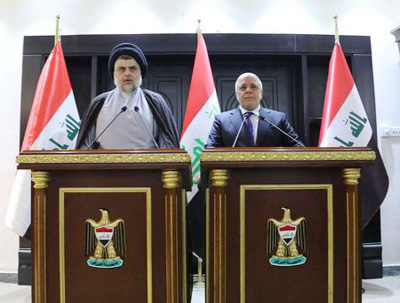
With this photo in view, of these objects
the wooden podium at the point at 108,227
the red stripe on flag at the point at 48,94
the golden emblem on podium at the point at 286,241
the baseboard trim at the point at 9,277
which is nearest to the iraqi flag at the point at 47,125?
the red stripe on flag at the point at 48,94

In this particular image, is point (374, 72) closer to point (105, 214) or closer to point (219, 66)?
point (219, 66)

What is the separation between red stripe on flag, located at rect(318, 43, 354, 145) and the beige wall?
0.45 meters

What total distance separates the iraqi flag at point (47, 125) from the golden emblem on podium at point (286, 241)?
6.27ft

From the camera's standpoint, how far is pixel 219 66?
347cm

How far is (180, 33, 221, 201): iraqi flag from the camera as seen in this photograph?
2889 millimetres

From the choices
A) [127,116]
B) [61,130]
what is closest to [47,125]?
[61,130]

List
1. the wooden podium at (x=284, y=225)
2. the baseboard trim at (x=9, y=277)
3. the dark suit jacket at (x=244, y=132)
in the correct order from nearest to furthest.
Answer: the wooden podium at (x=284, y=225) < the dark suit jacket at (x=244, y=132) < the baseboard trim at (x=9, y=277)

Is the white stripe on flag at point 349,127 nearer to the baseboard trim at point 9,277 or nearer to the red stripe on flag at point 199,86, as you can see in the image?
the red stripe on flag at point 199,86

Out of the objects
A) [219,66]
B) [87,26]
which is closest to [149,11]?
[87,26]

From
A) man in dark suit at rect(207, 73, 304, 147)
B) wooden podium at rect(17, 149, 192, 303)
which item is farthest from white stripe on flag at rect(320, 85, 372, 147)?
wooden podium at rect(17, 149, 192, 303)

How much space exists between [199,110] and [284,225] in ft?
5.56

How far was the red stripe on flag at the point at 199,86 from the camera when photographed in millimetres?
2938

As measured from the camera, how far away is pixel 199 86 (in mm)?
2994

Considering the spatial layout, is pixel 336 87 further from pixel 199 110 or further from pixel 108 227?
pixel 108 227
